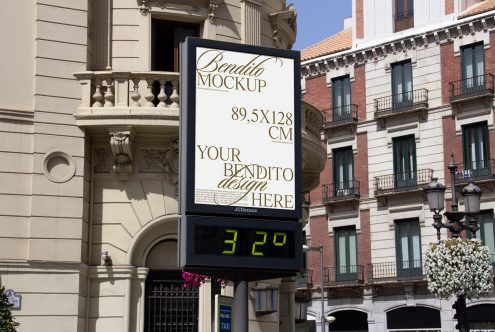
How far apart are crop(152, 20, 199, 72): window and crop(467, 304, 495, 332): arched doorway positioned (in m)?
26.8

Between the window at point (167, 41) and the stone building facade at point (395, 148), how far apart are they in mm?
25325

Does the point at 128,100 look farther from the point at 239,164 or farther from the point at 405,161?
the point at 405,161

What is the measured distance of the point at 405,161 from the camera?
45812 millimetres

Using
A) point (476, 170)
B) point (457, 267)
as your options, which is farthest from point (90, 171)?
point (476, 170)

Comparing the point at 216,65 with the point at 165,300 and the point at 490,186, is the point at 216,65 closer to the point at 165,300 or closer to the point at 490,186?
the point at 165,300

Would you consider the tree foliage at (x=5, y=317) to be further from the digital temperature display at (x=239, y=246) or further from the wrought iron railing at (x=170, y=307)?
the wrought iron railing at (x=170, y=307)

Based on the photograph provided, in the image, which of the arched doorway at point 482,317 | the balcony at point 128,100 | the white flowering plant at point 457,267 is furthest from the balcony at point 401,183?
the balcony at point 128,100

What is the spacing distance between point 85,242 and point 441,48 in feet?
101

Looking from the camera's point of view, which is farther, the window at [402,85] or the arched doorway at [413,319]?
the window at [402,85]

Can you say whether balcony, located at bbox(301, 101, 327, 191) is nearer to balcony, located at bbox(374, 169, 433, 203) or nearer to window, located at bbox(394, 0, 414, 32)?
balcony, located at bbox(374, 169, 433, 203)

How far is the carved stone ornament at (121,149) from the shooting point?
17.8m

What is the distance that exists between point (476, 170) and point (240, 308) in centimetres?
3171

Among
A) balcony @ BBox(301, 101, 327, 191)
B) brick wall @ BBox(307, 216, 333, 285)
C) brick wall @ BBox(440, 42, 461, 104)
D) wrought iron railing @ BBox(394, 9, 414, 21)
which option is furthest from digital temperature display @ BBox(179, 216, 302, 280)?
wrought iron railing @ BBox(394, 9, 414, 21)

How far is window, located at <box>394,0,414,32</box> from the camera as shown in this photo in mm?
47500
